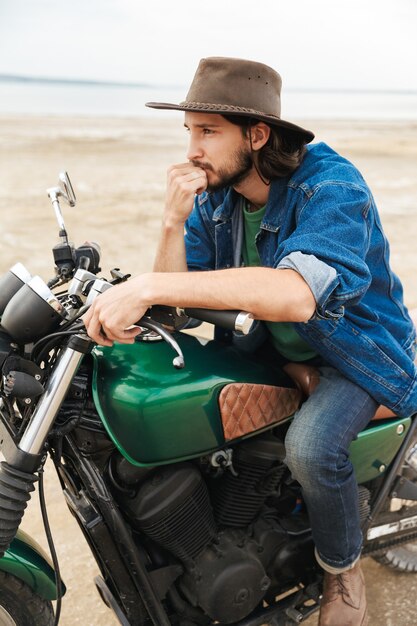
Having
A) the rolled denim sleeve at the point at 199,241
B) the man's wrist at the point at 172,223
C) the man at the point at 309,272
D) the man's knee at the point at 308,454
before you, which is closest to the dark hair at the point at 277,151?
the man at the point at 309,272

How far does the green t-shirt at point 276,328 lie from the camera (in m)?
2.66

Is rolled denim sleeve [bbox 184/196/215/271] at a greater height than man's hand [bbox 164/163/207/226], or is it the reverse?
man's hand [bbox 164/163/207/226]

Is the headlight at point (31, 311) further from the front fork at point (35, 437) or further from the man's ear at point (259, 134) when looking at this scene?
the man's ear at point (259, 134)

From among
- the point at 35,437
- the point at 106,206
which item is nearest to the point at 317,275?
the point at 35,437

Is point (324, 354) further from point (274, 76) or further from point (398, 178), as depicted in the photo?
point (398, 178)

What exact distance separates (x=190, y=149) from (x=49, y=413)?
1.07 m

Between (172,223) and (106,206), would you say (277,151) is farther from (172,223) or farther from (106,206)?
(106,206)

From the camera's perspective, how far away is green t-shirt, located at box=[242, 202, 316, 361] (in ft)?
8.73

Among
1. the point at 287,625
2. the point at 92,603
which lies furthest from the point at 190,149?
the point at 92,603

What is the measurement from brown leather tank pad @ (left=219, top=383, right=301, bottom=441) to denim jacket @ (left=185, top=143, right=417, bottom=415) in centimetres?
24

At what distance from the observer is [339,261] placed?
2238 millimetres

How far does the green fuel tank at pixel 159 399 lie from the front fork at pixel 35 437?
5.9 inches

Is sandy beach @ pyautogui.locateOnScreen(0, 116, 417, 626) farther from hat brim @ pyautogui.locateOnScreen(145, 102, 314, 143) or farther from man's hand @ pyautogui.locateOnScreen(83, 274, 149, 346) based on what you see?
hat brim @ pyautogui.locateOnScreen(145, 102, 314, 143)

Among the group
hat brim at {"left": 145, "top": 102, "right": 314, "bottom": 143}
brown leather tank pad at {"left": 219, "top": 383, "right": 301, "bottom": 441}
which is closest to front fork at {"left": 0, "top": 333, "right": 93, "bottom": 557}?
brown leather tank pad at {"left": 219, "top": 383, "right": 301, "bottom": 441}
